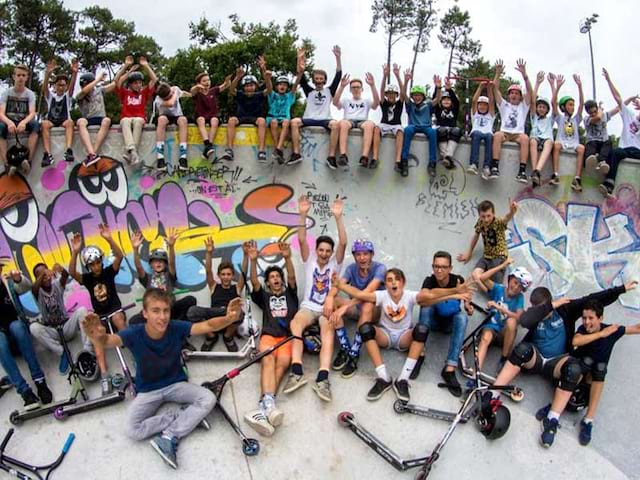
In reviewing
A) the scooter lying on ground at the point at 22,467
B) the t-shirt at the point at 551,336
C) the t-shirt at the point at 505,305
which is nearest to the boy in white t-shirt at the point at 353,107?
the t-shirt at the point at 505,305

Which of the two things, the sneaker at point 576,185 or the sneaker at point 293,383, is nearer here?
the sneaker at point 293,383

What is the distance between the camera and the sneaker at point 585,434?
5965mm

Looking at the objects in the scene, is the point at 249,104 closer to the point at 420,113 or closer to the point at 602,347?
the point at 420,113

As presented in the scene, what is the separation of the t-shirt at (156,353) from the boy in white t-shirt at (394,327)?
203 centimetres

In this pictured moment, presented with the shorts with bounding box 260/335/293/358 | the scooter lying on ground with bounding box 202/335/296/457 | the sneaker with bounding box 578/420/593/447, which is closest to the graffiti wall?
the shorts with bounding box 260/335/293/358

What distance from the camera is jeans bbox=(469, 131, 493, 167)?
8.99 metres

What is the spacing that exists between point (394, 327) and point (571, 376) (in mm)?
2046

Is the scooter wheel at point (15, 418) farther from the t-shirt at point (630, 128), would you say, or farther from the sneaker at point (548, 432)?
the t-shirt at point (630, 128)

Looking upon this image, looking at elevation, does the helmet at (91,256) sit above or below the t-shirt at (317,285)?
above

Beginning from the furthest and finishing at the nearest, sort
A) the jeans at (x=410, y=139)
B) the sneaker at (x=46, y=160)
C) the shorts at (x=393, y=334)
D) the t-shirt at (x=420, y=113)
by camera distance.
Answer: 1. the t-shirt at (x=420, y=113)
2. the jeans at (x=410, y=139)
3. the sneaker at (x=46, y=160)
4. the shorts at (x=393, y=334)

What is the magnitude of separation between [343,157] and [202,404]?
16.4ft

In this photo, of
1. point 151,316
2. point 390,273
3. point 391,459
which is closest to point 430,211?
point 390,273

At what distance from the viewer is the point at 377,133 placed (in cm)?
924

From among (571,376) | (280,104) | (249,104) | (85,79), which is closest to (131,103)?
(85,79)
